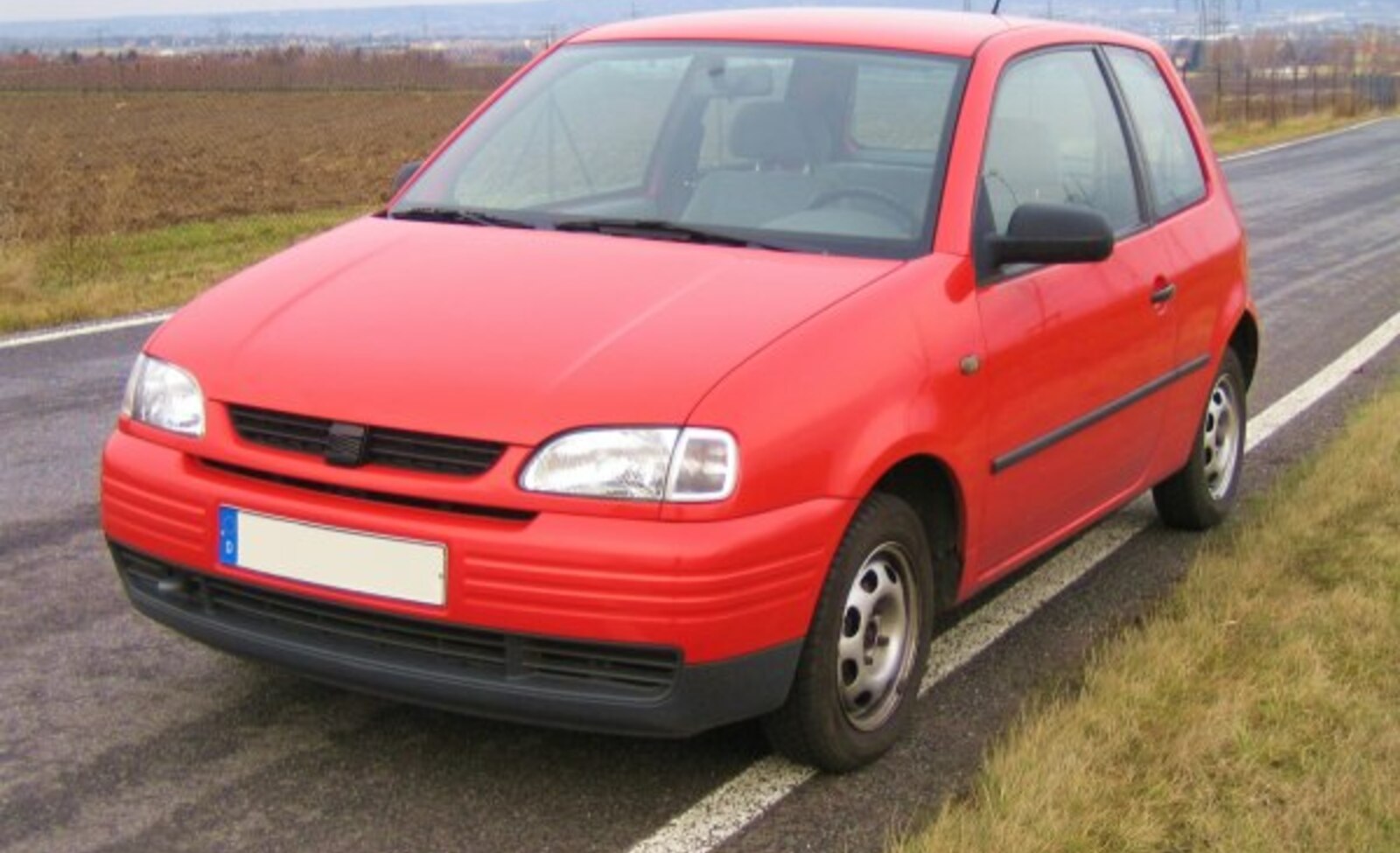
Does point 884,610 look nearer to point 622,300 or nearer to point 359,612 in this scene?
Result: point 622,300

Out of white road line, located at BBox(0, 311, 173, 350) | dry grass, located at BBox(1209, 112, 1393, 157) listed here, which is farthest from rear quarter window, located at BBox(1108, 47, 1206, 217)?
dry grass, located at BBox(1209, 112, 1393, 157)

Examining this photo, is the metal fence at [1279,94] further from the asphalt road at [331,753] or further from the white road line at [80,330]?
the asphalt road at [331,753]

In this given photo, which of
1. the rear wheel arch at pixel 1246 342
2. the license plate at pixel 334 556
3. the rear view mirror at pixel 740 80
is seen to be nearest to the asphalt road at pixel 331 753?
the license plate at pixel 334 556

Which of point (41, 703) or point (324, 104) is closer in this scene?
point (41, 703)

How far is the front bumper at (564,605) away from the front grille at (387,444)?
67 millimetres

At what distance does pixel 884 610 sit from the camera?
161 inches

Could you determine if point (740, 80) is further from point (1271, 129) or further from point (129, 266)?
point (1271, 129)

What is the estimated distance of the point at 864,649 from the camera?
13.2 feet

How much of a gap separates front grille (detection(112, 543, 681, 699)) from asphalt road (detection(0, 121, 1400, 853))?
0.34 meters

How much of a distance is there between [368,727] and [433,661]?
656 millimetres

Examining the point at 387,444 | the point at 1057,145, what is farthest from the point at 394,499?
the point at 1057,145

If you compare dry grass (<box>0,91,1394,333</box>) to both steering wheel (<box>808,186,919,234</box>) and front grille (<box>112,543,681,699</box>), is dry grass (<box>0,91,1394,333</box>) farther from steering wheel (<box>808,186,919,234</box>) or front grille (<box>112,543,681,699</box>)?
front grille (<box>112,543,681,699</box>)

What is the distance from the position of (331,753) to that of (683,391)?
1.20 metres

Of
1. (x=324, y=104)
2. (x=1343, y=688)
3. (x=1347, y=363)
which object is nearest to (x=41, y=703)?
(x=1343, y=688)
